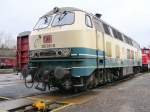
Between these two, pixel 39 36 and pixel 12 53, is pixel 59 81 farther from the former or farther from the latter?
pixel 12 53

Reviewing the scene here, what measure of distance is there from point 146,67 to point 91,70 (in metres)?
26.7

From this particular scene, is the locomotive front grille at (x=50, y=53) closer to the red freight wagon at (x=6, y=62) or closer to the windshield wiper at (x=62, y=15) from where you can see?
the windshield wiper at (x=62, y=15)

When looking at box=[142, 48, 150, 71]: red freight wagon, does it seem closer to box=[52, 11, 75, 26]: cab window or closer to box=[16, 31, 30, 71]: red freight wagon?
box=[16, 31, 30, 71]: red freight wagon

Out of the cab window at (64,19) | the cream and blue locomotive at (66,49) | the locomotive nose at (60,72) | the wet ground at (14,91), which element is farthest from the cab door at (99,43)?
the wet ground at (14,91)

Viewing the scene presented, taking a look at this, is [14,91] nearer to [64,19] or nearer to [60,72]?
[60,72]

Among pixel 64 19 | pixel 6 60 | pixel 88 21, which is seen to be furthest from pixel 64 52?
pixel 6 60

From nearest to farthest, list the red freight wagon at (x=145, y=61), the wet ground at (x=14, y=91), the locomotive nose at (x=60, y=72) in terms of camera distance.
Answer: the locomotive nose at (x=60, y=72) < the wet ground at (x=14, y=91) < the red freight wagon at (x=145, y=61)

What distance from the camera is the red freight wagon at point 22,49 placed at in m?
22.1

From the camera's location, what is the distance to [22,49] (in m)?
22.5

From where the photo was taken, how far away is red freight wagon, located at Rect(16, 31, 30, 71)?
2208 centimetres

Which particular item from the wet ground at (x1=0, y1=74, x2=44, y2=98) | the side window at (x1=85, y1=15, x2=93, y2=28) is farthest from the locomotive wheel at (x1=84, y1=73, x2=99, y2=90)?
the wet ground at (x1=0, y1=74, x2=44, y2=98)

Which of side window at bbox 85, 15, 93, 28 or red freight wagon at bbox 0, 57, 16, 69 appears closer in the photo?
side window at bbox 85, 15, 93, 28

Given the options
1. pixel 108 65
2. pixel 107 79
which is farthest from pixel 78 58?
pixel 107 79

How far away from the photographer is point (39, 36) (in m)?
12.5
